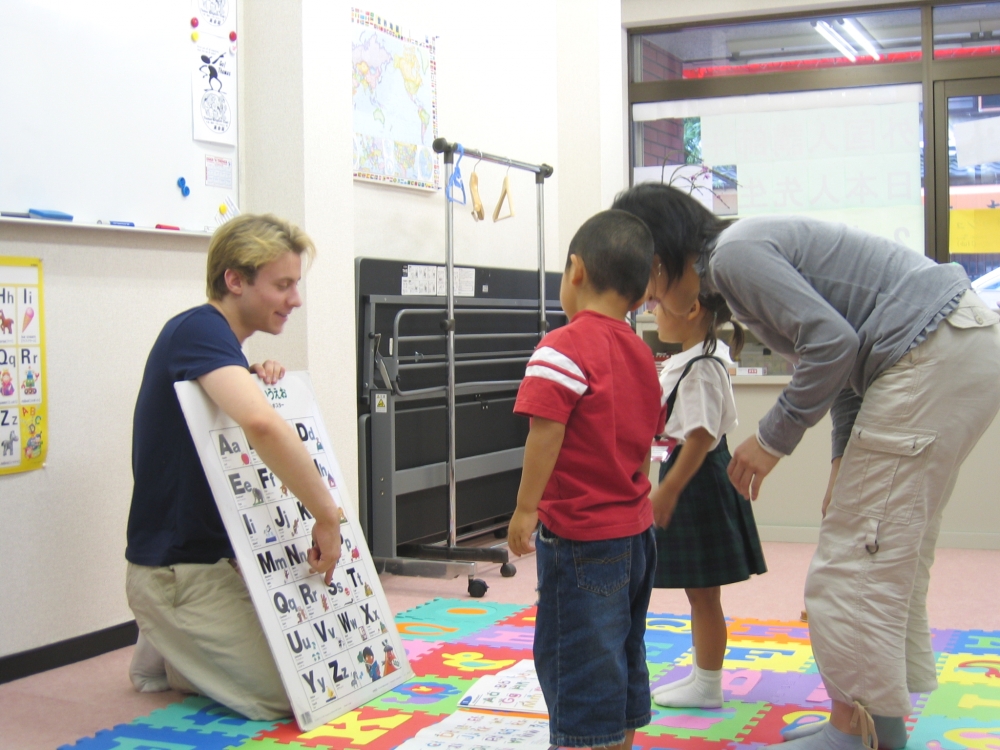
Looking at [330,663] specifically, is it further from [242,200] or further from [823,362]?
[242,200]

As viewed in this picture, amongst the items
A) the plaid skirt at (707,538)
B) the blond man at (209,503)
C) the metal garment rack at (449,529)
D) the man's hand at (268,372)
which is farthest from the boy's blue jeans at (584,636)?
the metal garment rack at (449,529)

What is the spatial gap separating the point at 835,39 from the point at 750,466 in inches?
160

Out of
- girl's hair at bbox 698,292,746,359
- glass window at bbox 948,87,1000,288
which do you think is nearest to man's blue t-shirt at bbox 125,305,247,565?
girl's hair at bbox 698,292,746,359

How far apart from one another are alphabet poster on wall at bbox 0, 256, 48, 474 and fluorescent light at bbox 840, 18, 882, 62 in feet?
13.3

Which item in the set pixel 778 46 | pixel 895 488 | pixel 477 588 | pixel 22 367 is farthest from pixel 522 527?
pixel 778 46

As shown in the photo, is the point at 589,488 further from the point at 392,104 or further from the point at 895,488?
the point at 392,104

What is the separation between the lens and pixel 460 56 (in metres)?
4.47

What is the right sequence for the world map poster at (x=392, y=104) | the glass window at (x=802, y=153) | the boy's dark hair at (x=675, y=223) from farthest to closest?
the glass window at (x=802, y=153), the world map poster at (x=392, y=104), the boy's dark hair at (x=675, y=223)

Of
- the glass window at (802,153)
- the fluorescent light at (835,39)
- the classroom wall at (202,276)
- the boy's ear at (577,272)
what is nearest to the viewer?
the boy's ear at (577,272)

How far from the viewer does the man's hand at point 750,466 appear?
1715 mm

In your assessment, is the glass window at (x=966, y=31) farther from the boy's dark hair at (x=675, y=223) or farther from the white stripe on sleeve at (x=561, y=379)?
the white stripe on sleeve at (x=561, y=379)

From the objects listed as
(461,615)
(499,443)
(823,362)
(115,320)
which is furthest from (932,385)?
(499,443)

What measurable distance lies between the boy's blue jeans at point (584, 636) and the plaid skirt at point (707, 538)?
1.47 ft

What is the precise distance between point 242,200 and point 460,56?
162cm
